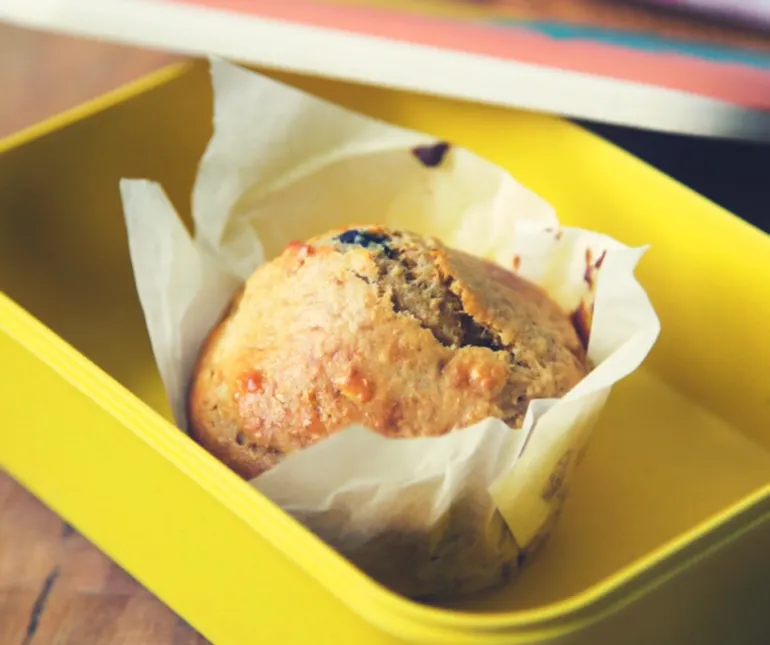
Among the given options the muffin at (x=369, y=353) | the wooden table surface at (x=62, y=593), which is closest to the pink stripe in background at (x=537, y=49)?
the muffin at (x=369, y=353)

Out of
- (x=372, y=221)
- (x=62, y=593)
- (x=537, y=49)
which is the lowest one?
(x=62, y=593)

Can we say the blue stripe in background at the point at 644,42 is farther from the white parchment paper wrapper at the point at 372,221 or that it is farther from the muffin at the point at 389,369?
the muffin at the point at 389,369

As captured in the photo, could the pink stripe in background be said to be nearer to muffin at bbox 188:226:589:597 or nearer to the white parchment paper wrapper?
the white parchment paper wrapper

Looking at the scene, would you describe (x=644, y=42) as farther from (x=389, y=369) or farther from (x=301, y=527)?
(x=301, y=527)

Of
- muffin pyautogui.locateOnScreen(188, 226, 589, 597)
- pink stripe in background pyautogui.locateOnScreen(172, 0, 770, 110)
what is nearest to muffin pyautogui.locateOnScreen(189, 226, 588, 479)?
muffin pyautogui.locateOnScreen(188, 226, 589, 597)

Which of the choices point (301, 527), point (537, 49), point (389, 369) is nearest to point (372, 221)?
point (537, 49)

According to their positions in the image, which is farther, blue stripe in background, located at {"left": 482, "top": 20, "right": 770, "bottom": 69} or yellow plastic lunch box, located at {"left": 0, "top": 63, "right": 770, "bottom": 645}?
blue stripe in background, located at {"left": 482, "top": 20, "right": 770, "bottom": 69}
